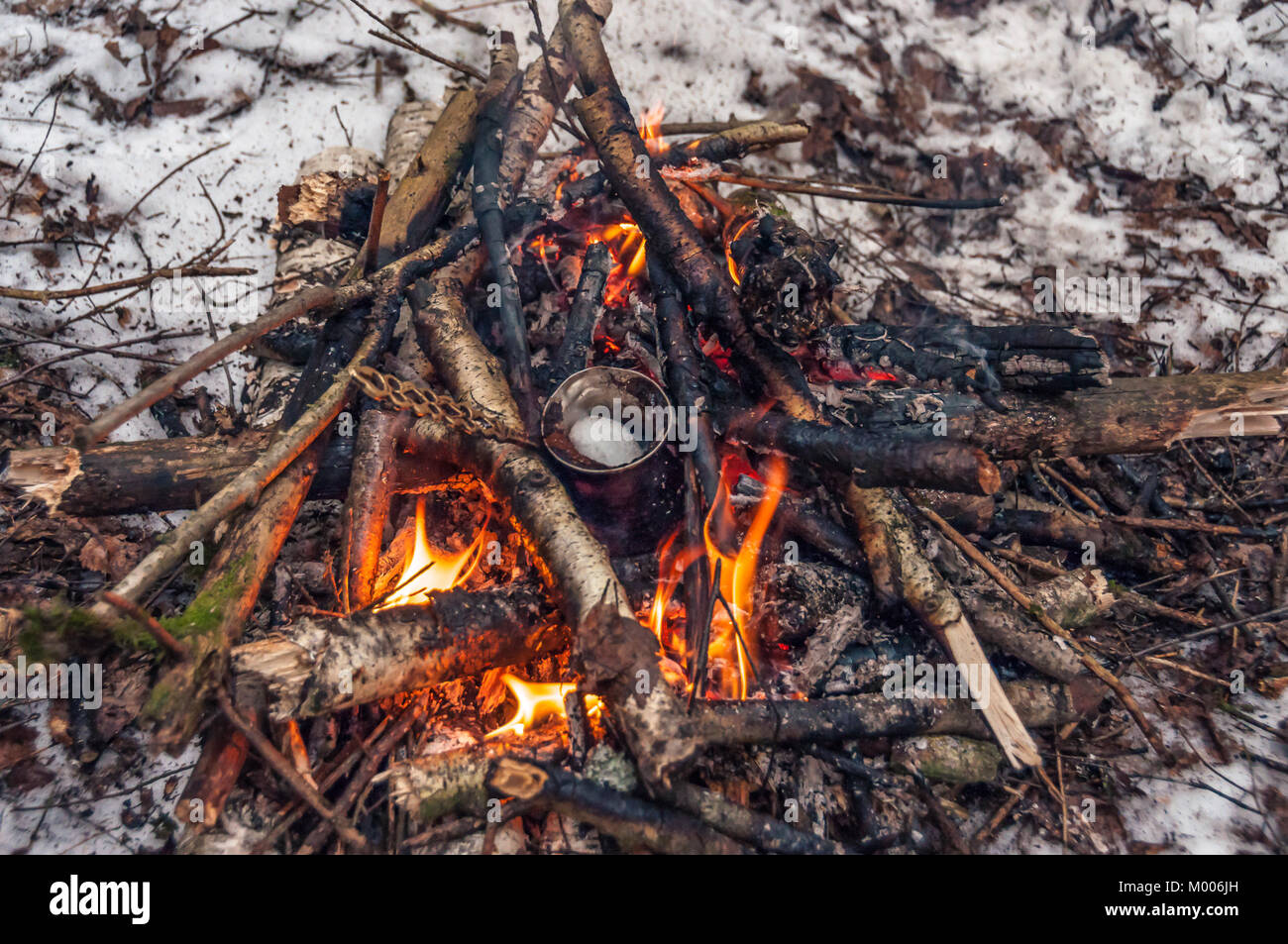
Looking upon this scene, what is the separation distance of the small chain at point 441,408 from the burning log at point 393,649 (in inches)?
29.2

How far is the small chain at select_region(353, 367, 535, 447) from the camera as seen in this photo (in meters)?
3.17

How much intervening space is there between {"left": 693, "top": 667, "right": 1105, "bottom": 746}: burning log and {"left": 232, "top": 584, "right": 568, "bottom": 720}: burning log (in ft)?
2.82

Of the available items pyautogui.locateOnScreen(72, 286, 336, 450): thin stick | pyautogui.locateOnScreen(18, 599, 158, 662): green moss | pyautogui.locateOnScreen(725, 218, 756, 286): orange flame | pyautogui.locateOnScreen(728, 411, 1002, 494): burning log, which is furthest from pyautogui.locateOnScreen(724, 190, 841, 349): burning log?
pyautogui.locateOnScreen(18, 599, 158, 662): green moss

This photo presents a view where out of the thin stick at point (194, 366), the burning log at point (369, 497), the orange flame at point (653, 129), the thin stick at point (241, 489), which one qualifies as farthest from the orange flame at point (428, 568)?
the orange flame at point (653, 129)

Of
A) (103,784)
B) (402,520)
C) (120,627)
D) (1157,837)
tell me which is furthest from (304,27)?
(1157,837)

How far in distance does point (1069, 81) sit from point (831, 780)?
6.53 metres

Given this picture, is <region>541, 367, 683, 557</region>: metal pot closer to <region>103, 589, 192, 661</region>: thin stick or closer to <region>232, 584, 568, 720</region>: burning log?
<region>232, 584, 568, 720</region>: burning log

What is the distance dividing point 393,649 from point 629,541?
127 centimetres

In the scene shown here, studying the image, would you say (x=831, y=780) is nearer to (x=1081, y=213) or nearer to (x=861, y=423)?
(x=861, y=423)

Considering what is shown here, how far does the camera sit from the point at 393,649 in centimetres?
269

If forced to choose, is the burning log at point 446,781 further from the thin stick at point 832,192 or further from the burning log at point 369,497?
the thin stick at point 832,192

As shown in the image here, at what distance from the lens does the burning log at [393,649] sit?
2463 mm

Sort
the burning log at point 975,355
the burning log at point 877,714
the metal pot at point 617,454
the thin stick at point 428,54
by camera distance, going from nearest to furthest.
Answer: the burning log at point 877,714, the metal pot at point 617,454, the burning log at point 975,355, the thin stick at point 428,54
